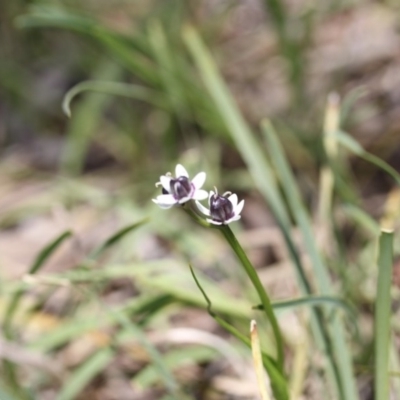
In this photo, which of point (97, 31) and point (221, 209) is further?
point (97, 31)

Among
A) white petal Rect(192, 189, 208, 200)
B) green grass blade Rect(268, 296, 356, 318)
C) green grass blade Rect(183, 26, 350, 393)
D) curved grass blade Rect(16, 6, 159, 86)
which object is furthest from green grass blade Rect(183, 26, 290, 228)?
white petal Rect(192, 189, 208, 200)

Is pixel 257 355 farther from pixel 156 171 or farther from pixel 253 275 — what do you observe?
pixel 156 171

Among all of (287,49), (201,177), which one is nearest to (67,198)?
(287,49)

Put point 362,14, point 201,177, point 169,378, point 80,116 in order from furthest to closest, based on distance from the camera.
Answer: point 362,14
point 80,116
point 169,378
point 201,177

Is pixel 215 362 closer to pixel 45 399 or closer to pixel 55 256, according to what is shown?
pixel 45 399

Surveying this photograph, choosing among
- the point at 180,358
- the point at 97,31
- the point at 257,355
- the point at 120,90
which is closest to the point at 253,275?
the point at 257,355

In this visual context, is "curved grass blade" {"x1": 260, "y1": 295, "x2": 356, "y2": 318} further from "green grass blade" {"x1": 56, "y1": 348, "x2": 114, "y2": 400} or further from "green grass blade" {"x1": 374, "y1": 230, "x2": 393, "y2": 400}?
"green grass blade" {"x1": 56, "y1": 348, "x2": 114, "y2": 400}
